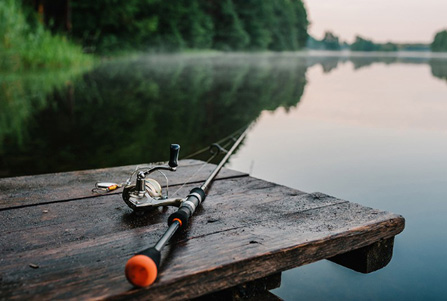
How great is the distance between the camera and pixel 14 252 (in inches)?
60.4

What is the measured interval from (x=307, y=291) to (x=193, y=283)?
30.8 inches

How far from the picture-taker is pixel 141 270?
1.25 meters

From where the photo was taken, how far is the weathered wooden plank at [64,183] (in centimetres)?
210

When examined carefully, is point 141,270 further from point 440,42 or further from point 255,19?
point 440,42

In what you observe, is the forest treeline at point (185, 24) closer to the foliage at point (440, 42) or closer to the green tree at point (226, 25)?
the green tree at point (226, 25)

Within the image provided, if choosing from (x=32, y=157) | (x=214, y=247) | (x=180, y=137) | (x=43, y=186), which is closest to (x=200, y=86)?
(x=180, y=137)

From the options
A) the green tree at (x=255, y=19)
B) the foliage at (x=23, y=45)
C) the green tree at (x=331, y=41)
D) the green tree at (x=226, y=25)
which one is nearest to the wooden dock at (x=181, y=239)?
the foliage at (x=23, y=45)

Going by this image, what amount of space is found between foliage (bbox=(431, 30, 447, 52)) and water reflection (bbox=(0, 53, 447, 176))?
45.9m

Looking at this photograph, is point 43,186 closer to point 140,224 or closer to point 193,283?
point 140,224

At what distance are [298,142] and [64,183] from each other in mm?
3376

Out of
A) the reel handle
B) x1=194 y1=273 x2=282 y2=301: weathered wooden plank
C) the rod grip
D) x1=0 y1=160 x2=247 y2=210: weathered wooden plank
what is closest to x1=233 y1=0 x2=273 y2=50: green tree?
x1=0 y1=160 x2=247 y2=210: weathered wooden plank

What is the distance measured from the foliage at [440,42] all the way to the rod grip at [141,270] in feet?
181

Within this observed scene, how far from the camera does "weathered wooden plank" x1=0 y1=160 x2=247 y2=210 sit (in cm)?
210

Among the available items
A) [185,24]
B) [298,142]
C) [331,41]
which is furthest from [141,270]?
[331,41]
